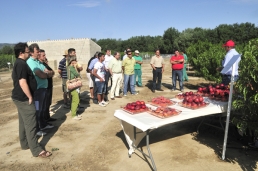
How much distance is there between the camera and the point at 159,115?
3609mm

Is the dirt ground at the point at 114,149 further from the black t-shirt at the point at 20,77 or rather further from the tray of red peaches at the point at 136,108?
the black t-shirt at the point at 20,77

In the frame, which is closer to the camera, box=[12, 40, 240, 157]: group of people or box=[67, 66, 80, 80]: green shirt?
box=[12, 40, 240, 157]: group of people

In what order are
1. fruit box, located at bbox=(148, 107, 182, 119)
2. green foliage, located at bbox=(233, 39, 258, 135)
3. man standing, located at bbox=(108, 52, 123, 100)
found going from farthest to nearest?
man standing, located at bbox=(108, 52, 123, 100) < fruit box, located at bbox=(148, 107, 182, 119) < green foliage, located at bbox=(233, 39, 258, 135)

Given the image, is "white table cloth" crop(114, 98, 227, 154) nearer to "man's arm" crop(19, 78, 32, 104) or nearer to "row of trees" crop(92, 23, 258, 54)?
"man's arm" crop(19, 78, 32, 104)

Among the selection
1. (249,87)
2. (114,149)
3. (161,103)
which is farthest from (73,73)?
(249,87)

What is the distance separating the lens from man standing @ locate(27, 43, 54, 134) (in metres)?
4.66

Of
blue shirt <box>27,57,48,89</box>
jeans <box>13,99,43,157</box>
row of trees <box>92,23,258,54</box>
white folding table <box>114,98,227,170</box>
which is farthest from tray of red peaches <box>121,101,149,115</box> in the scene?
row of trees <box>92,23,258,54</box>

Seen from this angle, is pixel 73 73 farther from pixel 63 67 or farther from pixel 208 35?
pixel 208 35

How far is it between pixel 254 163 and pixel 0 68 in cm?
3112

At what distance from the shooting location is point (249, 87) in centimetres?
316

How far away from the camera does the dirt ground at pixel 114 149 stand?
12.2ft

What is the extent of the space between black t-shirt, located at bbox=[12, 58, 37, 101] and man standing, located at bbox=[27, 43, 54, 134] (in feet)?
2.87

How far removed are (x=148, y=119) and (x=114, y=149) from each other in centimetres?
128

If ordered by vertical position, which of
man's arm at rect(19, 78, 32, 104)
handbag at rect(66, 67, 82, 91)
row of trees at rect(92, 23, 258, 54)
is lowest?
handbag at rect(66, 67, 82, 91)
